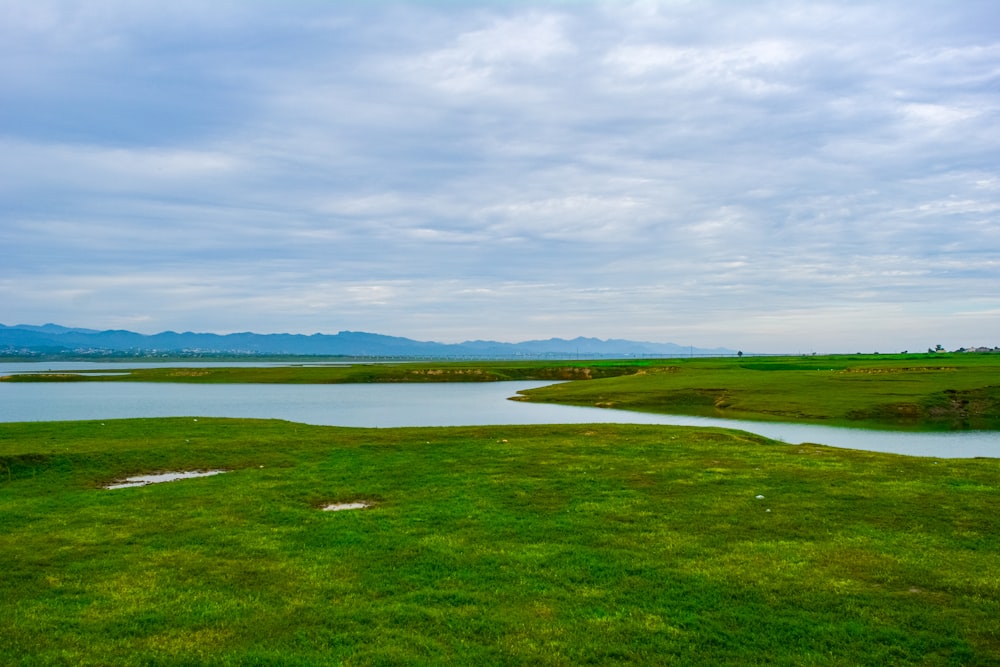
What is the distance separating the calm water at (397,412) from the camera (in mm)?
48156

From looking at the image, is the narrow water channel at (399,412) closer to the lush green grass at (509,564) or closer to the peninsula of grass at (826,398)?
the peninsula of grass at (826,398)

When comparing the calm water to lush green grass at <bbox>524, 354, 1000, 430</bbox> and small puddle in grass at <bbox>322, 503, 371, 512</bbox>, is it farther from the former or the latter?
small puddle in grass at <bbox>322, 503, 371, 512</bbox>

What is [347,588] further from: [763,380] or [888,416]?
[763,380]

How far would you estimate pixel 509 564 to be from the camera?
51.3 ft

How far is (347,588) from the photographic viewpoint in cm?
1412

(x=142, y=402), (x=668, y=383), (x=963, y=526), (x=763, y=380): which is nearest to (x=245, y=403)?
(x=142, y=402)

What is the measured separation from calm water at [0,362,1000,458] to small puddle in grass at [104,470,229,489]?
97.2 ft

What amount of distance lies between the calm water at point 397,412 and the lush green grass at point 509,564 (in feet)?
74.7

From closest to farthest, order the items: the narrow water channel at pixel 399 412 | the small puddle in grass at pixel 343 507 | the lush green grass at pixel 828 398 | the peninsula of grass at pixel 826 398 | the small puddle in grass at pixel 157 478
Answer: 1. the small puddle in grass at pixel 343 507
2. the small puddle in grass at pixel 157 478
3. the narrow water channel at pixel 399 412
4. the peninsula of grass at pixel 826 398
5. the lush green grass at pixel 828 398

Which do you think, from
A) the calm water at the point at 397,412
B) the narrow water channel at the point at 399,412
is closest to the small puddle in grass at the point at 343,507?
the narrow water channel at the point at 399,412

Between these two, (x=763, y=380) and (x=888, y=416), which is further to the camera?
(x=763, y=380)

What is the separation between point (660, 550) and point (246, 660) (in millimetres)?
10366

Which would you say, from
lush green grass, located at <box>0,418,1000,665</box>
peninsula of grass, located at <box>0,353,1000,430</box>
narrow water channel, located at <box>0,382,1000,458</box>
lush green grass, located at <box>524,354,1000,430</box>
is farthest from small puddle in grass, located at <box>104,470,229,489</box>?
lush green grass, located at <box>524,354,1000,430</box>

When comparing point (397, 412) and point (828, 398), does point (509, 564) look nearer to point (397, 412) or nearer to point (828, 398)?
point (397, 412)
